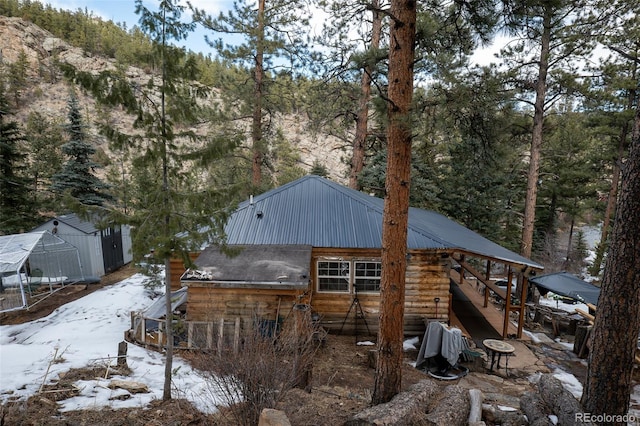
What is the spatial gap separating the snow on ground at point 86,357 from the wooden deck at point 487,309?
357 inches

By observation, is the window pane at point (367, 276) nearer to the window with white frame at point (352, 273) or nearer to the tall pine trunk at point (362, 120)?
the window with white frame at point (352, 273)

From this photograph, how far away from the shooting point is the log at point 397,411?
3636 millimetres

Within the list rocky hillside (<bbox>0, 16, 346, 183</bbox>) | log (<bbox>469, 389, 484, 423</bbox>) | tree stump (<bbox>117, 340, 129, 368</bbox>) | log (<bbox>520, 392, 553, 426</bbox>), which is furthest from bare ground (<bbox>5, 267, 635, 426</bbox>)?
rocky hillside (<bbox>0, 16, 346, 183</bbox>)

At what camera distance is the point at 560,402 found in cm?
435

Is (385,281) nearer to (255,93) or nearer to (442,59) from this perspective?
→ (442,59)

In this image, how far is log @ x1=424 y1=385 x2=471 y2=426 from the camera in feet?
12.9

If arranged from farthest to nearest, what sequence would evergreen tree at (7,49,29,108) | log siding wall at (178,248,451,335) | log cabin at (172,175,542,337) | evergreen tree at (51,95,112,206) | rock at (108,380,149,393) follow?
evergreen tree at (7,49,29,108) < evergreen tree at (51,95,112,206) < log siding wall at (178,248,451,335) < log cabin at (172,175,542,337) < rock at (108,380,149,393)

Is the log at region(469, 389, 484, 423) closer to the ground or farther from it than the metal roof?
closer to the ground

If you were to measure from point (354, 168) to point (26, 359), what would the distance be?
1225 centimetres

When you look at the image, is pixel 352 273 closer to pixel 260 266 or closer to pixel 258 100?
pixel 260 266

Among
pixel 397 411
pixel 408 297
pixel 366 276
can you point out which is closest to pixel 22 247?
pixel 366 276

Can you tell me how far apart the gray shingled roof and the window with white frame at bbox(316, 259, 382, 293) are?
60cm

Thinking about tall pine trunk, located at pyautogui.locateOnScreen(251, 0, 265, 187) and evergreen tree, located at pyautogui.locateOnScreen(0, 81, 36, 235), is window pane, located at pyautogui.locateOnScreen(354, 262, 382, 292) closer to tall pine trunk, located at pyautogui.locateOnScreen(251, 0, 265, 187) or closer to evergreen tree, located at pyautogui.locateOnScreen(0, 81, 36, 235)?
tall pine trunk, located at pyautogui.locateOnScreen(251, 0, 265, 187)

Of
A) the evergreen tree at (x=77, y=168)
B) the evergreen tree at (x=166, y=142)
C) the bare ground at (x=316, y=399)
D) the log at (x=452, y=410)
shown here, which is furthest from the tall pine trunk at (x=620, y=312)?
the evergreen tree at (x=77, y=168)
